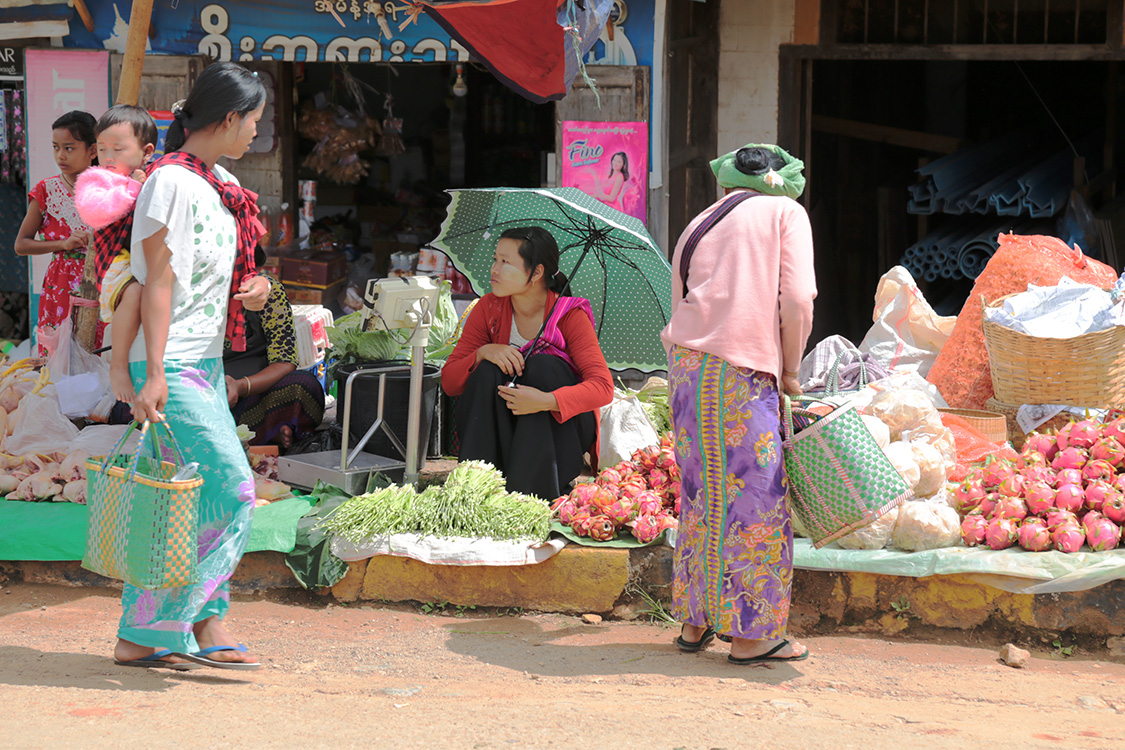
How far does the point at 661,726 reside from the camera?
3.09m

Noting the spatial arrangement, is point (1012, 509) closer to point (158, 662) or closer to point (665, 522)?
point (665, 522)

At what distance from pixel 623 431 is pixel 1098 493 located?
1.99 meters

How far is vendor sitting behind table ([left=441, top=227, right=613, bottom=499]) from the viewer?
448 cm

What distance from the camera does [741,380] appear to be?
3439 millimetres

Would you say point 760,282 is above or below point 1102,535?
above

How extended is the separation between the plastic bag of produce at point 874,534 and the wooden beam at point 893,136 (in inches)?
211

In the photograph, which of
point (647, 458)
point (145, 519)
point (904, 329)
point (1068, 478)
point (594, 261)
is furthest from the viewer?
point (904, 329)

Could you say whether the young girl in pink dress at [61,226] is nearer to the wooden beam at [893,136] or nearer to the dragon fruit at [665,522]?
the dragon fruit at [665,522]

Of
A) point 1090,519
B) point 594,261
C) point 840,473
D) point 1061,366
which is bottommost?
point 1090,519

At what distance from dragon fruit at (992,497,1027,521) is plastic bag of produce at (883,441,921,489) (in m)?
0.30

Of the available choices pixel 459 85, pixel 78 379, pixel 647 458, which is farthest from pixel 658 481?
pixel 459 85

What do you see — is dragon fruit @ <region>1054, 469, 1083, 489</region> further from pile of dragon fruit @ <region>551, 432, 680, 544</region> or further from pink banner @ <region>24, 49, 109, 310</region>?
pink banner @ <region>24, 49, 109, 310</region>

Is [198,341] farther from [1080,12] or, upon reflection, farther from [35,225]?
[1080,12]

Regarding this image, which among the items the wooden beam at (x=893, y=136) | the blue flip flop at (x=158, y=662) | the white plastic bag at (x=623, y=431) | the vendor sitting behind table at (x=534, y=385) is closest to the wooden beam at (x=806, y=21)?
the wooden beam at (x=893, y=136)
